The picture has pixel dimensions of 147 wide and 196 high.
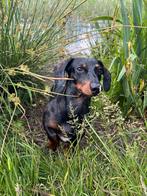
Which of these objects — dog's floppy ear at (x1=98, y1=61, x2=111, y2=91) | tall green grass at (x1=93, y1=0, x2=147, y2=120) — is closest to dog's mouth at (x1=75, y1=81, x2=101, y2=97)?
dog's floppy ear at (x1=98, y1=61, x2=111, y2=91)

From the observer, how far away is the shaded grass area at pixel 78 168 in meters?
2.60

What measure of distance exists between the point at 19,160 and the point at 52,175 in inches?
8.9

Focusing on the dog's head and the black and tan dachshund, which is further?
the black and tan dachshund

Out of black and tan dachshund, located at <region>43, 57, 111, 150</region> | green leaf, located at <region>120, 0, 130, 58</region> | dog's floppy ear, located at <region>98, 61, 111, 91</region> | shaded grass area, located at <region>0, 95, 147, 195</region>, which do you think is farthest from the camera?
green leaf, located at <region>120, 0, 130, 58</region>

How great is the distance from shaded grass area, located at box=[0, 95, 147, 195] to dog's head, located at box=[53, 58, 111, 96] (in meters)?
0.11

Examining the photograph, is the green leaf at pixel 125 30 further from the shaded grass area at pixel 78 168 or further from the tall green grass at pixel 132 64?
the shaded grass area at pixel 78 168

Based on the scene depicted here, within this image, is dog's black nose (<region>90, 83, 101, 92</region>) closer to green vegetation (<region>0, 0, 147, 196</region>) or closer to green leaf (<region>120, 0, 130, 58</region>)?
green vegetation (<region>0, 0, 147, 196</region>)

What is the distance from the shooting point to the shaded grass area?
8.54ft

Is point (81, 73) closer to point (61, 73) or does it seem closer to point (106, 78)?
point (61, 73)

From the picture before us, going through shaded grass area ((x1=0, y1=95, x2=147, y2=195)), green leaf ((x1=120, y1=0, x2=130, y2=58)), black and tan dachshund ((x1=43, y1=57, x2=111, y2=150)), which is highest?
green leaf ((x1=120, y1=0, x2=130, y2=58))

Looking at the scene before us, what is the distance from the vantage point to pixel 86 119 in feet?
8.96

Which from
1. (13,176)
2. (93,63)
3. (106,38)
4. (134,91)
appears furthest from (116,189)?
(106,38)

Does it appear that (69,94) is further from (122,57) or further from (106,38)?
(106,38)

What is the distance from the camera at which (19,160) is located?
9.68ft
